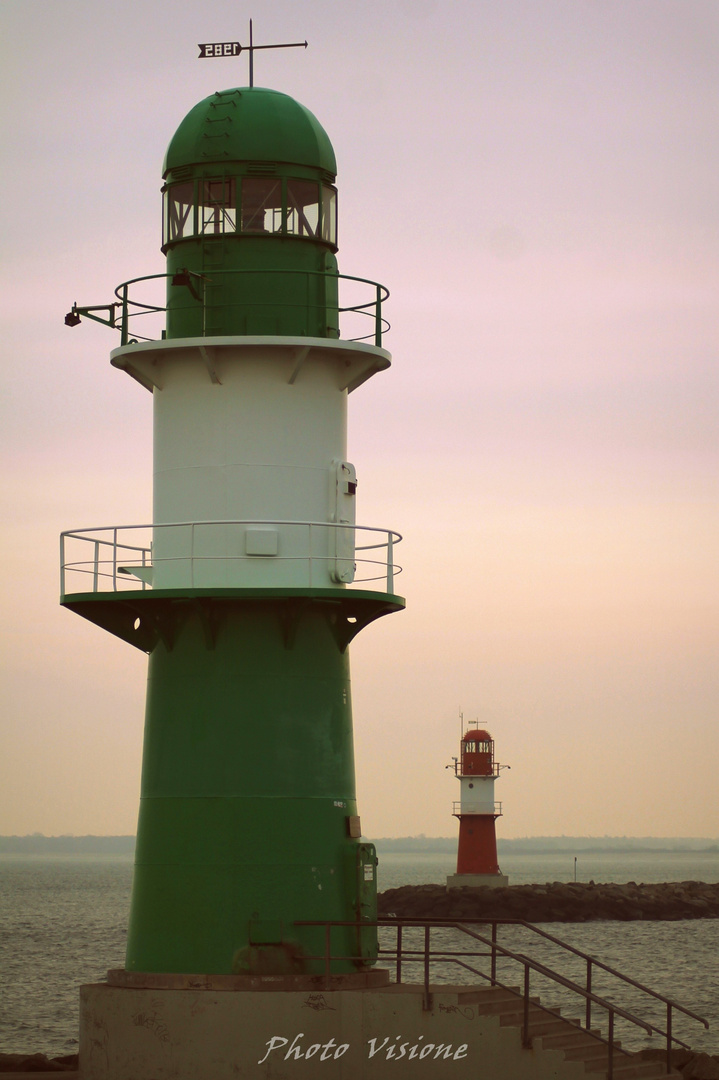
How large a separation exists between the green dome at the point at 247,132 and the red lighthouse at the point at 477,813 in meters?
49.3

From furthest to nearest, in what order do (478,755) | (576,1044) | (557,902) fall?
(557,902)
(478,755)
(576,1044)

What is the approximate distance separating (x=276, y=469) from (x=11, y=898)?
112126 millimetres

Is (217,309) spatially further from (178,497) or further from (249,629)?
(249,629)

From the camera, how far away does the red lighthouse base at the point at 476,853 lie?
66.1m

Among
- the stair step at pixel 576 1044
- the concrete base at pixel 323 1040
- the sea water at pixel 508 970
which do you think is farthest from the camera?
the sea water at pixel 508 970

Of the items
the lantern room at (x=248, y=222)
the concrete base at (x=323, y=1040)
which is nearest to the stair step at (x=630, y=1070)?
→ the concrete base at (x=323, y=1040)

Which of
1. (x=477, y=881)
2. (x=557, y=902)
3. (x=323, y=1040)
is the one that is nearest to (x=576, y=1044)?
(x=323, y=1040)

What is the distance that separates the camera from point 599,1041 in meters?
17.2

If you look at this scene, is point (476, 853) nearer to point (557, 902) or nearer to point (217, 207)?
point (557, 902)

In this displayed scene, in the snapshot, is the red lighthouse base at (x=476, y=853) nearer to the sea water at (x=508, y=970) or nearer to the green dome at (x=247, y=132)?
the sea water at (x=508, y=970)

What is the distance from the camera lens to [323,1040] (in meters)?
16.1

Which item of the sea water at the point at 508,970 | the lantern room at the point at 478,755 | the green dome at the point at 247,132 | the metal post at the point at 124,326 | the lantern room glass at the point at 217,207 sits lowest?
the sea water at the point at 508,970

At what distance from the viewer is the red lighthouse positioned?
65.2m

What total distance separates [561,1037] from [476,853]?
50.4 metres
